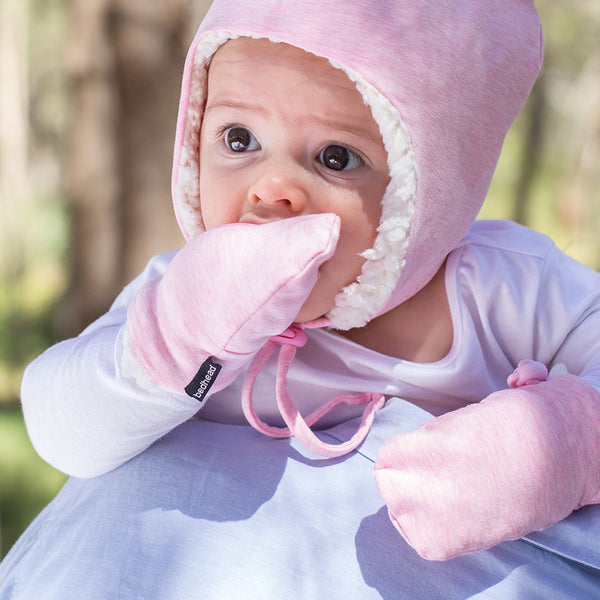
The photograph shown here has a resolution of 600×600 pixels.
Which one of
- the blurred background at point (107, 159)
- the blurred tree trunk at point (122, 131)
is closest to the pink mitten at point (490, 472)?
the blurred background at point (107, 159)

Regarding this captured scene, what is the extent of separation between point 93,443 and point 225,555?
0.21 m

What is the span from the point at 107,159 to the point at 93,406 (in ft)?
4.59

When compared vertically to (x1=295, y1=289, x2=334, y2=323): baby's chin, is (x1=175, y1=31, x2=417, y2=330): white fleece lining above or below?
above

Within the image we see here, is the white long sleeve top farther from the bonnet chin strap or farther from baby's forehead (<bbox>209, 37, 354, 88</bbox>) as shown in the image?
baby's forehead (<bbox>209, 37, 354, 88</bbox>)

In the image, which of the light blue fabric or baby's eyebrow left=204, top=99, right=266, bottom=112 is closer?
the light blue fabric

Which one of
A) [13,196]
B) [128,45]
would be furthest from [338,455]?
[13,196]

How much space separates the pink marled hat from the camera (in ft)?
2.60

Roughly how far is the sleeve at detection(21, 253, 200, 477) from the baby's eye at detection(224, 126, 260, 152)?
252mm

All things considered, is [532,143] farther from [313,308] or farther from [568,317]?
[313,308]

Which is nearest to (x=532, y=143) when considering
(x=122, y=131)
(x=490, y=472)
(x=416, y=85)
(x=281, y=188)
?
(x=122, y=131)

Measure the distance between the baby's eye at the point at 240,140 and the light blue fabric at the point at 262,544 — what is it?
356 mm

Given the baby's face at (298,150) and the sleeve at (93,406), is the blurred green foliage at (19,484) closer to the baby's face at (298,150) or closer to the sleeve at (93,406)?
the sleeve at (93,406)

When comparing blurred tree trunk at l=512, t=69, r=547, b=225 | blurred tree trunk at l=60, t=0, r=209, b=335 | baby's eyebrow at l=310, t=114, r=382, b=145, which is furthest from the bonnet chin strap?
blurred tree trunk at l=512, t=69, r=547, b=225

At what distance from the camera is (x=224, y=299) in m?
0.68
